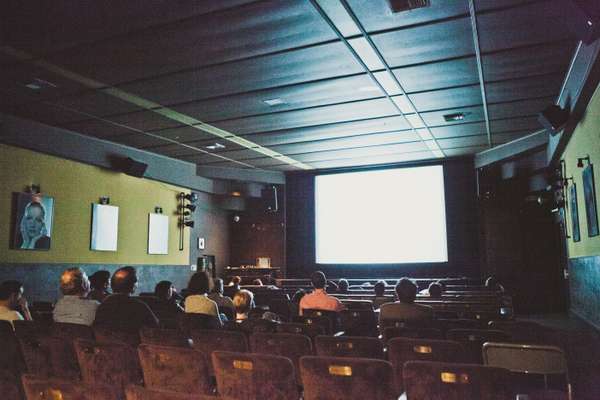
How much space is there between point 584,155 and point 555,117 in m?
0.76

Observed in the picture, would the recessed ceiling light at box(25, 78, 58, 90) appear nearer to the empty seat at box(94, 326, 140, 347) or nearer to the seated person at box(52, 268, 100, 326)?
the seated person at box(52, 268, 100, 326)

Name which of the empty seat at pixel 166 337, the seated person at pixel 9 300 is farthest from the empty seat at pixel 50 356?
the seated person at pixel 9 300

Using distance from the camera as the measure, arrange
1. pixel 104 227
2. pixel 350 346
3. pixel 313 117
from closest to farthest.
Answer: pixel 350 346, pixel 313 117, pixel 104 227

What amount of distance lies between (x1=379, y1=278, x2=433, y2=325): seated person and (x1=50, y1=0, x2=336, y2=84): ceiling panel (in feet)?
9.99

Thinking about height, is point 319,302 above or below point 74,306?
below

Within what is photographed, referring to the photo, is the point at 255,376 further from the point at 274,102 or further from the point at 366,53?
the point at 274,102

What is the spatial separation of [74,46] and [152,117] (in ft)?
9.52

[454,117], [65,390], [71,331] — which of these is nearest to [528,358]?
[65,390]

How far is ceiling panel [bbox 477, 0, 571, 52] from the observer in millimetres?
5121

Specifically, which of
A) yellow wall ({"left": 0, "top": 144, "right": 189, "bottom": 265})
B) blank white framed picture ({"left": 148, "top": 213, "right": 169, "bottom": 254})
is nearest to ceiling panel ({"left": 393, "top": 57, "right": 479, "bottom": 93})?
yellow wall ({"left": 0, "top": 144, "right": 189, "bottom": 265})

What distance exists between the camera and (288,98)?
7.80 meters

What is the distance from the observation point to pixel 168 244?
1225 centimetres

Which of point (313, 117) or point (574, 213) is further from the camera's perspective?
point (313, 117)

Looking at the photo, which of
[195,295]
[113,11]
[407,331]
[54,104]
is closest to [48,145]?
[54,104]
